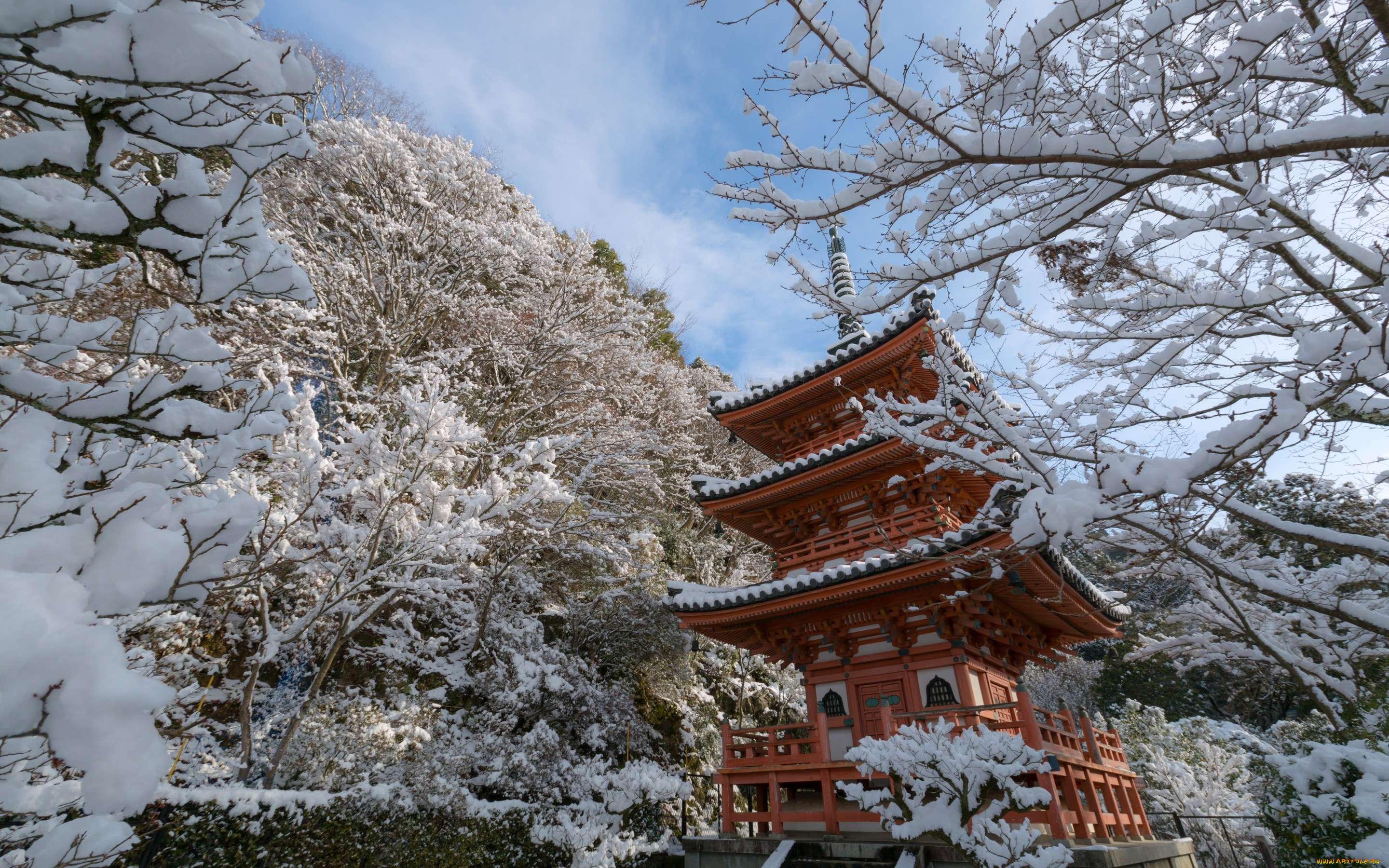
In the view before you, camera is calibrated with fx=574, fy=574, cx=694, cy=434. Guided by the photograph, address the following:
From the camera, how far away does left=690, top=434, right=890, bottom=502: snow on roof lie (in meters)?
7.20

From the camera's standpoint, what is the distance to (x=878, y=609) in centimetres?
670

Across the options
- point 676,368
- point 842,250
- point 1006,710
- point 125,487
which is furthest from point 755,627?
point 676,368

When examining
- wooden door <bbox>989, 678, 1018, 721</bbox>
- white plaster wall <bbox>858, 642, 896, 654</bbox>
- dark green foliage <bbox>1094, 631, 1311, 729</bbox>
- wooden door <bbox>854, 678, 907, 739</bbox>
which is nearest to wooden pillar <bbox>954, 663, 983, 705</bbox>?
wooden door <bbox>989, 678, 1018, 721</bbox>

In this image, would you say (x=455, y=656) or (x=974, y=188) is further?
(x=455, y=656)

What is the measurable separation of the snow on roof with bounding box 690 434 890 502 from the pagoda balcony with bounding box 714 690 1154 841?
9.80ft

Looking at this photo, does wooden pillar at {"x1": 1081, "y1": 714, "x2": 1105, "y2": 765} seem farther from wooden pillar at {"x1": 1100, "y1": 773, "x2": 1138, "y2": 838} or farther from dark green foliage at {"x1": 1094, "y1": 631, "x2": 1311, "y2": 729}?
dark green foliage at {"x1": 1094, "y1": 631, "x2": 1311, "y2": 729}

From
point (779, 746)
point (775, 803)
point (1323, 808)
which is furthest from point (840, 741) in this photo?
point (1323, 808)

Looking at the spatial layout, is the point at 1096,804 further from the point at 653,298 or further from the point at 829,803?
the point at 653,298

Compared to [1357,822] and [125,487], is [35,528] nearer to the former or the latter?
[125,487]

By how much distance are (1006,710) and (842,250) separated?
8.72m

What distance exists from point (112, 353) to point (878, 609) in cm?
672

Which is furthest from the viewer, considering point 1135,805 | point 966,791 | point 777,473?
point 777,473

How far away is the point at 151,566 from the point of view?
1343 mm

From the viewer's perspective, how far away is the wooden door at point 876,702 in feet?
21.5
